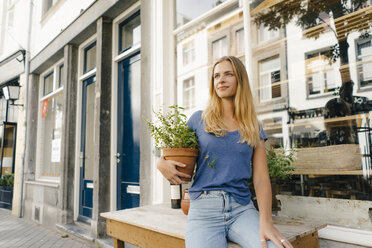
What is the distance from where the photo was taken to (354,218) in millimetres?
2193

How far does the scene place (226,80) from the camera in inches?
75.7

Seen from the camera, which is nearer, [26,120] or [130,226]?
[130,226]

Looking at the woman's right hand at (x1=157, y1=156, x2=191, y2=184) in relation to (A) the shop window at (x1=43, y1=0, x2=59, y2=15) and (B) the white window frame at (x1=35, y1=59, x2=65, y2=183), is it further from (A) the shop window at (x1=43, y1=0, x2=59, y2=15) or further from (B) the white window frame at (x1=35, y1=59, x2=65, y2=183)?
(A) the shop window at (x1=43, y1=0, x2=59, y2=15)

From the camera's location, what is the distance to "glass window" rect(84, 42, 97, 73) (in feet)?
19.2

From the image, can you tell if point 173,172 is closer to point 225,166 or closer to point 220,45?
point 225,166

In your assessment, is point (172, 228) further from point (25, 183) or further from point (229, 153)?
point (25, 183)

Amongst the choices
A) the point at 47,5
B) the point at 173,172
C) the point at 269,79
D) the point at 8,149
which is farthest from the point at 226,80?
the point at 8,149

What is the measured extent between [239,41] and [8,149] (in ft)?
29.1

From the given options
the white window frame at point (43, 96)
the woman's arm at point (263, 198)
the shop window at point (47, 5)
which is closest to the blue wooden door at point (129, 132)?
the white window frame at point (43, 96)

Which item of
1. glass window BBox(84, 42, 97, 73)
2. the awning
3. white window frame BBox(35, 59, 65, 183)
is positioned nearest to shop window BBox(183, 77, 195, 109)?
glass window BBox(84, 42, 97, 73)

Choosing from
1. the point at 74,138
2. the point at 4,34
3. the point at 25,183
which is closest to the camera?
the point at 74,138

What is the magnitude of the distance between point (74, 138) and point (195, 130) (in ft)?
15.1

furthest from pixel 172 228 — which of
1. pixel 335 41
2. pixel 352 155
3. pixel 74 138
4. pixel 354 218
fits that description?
pixel 74 138

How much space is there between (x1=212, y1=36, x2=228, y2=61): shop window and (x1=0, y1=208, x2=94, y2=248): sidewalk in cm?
346
